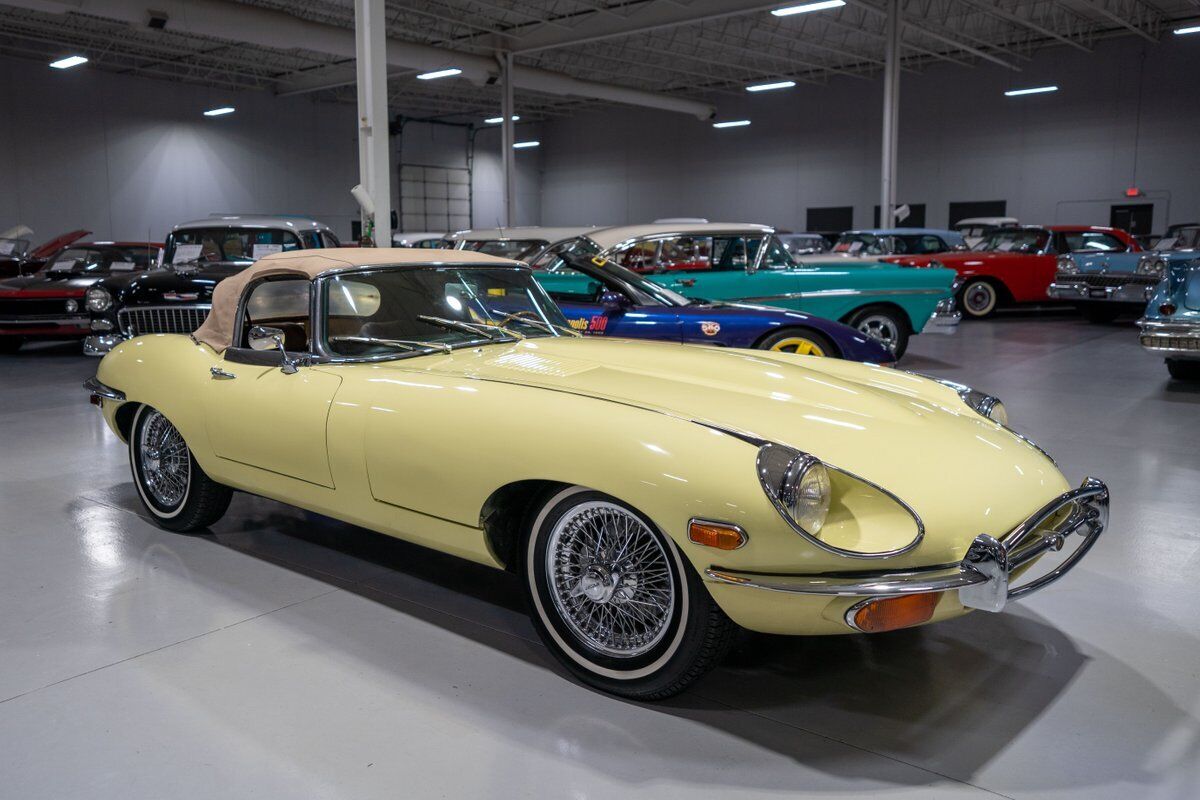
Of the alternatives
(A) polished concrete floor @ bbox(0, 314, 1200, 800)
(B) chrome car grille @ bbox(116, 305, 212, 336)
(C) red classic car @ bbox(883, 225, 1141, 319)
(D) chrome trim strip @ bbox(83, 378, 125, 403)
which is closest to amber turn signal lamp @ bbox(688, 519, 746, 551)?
(A) polished concrete floor @ bbox(0, 314, 1200, 800)

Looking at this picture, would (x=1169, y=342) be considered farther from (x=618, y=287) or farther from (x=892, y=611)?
(x=892, y=611)

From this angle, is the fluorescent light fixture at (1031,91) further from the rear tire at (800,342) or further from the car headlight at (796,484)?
the car headlight at (796,484)

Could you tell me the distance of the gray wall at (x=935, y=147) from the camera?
2081 centimetres

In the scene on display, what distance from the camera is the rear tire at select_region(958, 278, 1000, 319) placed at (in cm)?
1484

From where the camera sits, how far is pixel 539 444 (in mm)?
2691

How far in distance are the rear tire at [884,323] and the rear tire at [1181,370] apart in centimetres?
236

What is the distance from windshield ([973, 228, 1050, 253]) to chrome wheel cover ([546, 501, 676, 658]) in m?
13.8

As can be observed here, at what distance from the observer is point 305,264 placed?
12.4 ft

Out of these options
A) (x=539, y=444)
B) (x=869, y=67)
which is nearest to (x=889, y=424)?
(x=539, y=444)

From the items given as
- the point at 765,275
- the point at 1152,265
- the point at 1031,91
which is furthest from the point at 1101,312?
the point at 1031,91

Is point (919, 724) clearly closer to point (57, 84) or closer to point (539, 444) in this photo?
point (539, 444)

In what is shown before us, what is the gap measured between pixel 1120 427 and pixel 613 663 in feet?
16.7

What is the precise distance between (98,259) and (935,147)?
20.3 m

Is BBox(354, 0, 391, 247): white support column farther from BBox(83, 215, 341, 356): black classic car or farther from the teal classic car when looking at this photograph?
the teal classic car
